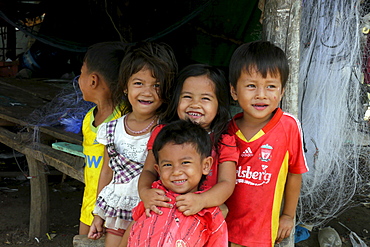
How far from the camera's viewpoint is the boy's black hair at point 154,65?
2.03m

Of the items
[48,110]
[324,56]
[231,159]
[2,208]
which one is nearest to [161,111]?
[231,159]

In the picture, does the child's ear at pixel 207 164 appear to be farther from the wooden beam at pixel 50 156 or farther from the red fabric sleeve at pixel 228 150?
the wooden beam at pixel 50 156

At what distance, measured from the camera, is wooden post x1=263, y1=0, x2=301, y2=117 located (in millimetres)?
2127

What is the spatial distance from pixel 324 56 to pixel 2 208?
147 inches

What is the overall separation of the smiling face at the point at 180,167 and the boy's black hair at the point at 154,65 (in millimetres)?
412

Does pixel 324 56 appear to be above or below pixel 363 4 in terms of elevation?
below

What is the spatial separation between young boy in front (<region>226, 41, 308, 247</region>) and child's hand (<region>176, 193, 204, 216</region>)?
366 millimetres

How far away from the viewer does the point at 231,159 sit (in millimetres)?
1810

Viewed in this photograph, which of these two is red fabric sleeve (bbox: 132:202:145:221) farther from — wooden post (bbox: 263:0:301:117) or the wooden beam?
the wooden beam

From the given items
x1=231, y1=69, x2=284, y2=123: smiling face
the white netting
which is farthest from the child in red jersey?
the white netting

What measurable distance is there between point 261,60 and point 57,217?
3423 mm

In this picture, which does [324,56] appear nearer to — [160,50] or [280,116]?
[280,116]

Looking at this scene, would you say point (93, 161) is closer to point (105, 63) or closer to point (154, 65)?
point (105, 63)

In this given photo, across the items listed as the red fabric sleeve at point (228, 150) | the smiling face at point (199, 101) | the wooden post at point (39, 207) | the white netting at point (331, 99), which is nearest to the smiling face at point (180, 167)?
the red fabric sleeve at point (228, 150)
